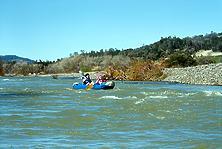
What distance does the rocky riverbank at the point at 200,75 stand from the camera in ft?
190

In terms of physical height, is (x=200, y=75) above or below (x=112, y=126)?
above

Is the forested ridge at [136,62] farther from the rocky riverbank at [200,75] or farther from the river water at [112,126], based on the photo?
the river water at [112,126]

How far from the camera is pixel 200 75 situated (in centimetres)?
6159

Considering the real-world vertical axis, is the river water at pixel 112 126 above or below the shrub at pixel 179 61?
below

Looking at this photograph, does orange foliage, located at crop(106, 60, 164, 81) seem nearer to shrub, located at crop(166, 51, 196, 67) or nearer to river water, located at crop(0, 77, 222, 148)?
shrub, located at crop(166, 51, 196, 67)

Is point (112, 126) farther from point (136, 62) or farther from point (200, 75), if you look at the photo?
point (136, 62)

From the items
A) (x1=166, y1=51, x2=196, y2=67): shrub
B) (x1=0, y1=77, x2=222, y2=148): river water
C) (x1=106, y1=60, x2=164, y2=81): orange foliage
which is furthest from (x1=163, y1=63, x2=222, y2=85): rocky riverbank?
(x1=0, y1=77, x2=222, y2=148): river water

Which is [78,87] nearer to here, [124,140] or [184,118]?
[184,118]

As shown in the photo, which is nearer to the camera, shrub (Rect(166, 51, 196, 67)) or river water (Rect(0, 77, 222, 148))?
river water (Rect(0, 77, 222, 148))

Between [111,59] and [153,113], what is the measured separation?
421 feet

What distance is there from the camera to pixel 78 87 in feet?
138

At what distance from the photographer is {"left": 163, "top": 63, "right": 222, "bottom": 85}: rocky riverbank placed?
57.9 m

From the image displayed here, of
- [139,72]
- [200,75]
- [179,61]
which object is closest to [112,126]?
[200,75]

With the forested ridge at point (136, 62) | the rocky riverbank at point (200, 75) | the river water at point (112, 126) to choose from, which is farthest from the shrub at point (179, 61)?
the river water at point (112, 126)
